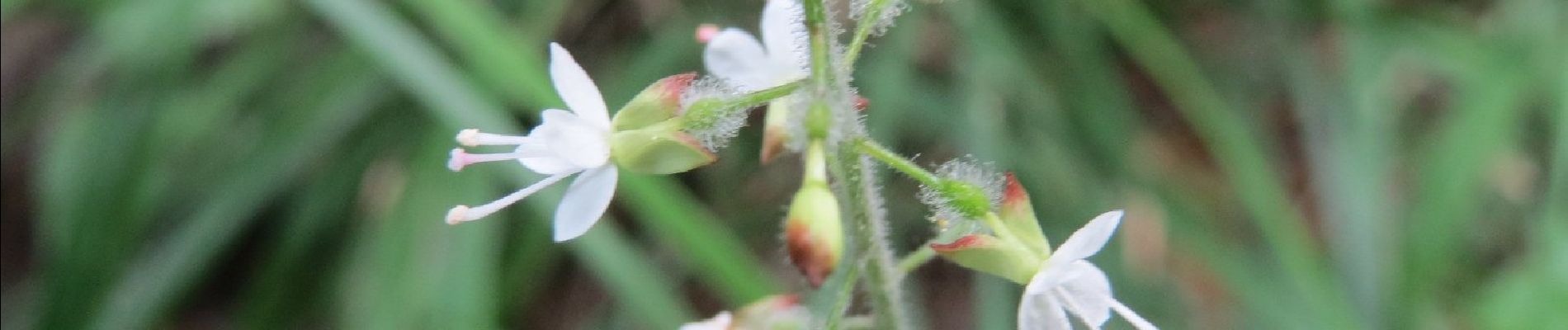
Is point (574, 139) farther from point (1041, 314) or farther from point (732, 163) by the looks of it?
point (732, 163)

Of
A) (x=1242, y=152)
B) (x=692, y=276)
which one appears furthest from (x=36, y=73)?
(x=1242, y=152)

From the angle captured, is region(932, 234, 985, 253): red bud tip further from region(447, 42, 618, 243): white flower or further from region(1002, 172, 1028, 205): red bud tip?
region(447, 42, 618, 243): white flower

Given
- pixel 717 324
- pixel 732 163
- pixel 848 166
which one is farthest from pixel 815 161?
pixel 732 163

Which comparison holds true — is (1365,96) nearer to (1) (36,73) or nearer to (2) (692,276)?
(2) (692,276)

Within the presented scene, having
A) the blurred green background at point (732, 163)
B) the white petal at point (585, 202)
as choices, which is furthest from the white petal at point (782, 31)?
the blurred green background at point (732, 163)

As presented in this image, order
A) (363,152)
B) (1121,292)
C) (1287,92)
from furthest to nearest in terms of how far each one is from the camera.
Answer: (1287,92) < (363,152) < (1121,292)

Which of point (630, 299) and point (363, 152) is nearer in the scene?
point (630, 299)

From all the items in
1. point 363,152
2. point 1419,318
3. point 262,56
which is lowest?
point 1419,318

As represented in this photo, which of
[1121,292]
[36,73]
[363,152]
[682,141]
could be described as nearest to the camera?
[682,141]

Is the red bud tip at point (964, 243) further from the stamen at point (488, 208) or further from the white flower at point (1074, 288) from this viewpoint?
the stamen at point (488, 208)
